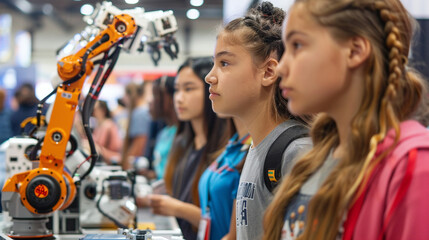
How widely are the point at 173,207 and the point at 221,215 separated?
61 centimetres

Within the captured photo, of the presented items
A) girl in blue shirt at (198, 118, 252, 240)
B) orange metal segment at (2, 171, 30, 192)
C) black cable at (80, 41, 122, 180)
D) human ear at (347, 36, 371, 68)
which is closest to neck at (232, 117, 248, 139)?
girl in blue shirt at (198, 118, 252, 240)

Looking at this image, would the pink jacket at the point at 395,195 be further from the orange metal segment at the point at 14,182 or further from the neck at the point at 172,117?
the neck at the point at 172,117

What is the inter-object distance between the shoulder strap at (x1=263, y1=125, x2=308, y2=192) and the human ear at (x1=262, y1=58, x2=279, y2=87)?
232mm

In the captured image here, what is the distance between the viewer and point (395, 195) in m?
1.17

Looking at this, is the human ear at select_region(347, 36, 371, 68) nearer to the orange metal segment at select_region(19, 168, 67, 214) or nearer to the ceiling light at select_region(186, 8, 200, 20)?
the orange metal segment at select_region(19, 168, 67, 214)

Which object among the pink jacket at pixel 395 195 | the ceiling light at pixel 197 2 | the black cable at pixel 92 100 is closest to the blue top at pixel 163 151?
the black cable at pixel 92 100

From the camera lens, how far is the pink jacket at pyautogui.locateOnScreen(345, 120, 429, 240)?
1.15m

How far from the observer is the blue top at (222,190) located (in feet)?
8.65

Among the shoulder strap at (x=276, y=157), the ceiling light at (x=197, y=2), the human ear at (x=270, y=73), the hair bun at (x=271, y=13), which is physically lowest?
the shoulder strap at (x=276, y=157)

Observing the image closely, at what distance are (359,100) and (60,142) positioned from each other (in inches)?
57.3

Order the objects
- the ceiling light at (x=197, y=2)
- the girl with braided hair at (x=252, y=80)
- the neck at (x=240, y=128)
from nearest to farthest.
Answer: the girl with braided hair at (x=252, y=80) → the neck at (x=240, y=128) → the ceiling light at (x=197, y=2)

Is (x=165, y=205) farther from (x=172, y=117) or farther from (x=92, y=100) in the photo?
(x=172, y=117)

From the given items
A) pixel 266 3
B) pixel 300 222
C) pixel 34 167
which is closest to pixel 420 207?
pixel 300 222

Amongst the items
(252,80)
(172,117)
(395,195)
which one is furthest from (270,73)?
(172,117)
